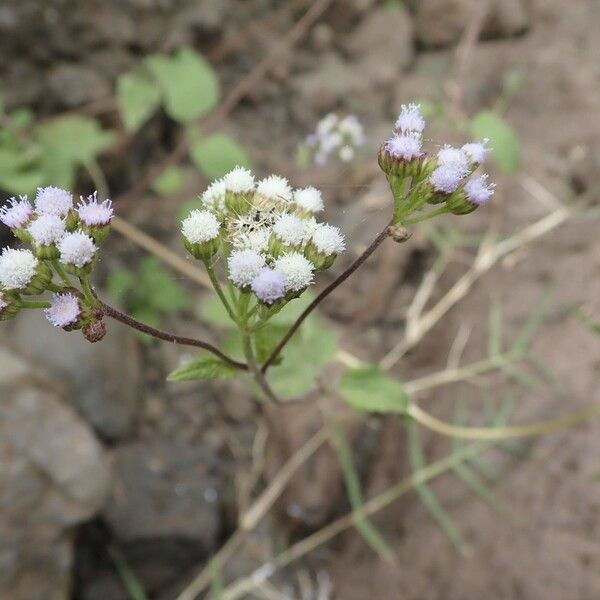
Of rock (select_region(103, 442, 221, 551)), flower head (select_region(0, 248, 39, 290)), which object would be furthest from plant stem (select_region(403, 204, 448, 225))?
rock (select_region(103, 442, 221, 551))

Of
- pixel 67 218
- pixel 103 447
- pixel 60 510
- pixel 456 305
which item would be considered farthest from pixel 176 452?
pixel 67 218

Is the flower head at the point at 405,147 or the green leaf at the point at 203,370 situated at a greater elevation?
the flower head at the point at 405,147

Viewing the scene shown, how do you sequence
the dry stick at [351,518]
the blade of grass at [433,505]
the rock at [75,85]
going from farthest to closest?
the rock at [75,85], the dry stick at [351,518], the blade of grass at [433,505]

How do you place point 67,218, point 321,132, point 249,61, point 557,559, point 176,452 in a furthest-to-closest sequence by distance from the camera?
1. point 249,61
2. point 176,452
3. point 321,132
4. point 557,559
5. point 67,218

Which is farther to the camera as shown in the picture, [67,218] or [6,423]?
[6,423]

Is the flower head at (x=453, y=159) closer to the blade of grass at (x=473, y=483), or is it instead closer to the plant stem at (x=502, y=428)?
the plant stem at (x=502, y=428)

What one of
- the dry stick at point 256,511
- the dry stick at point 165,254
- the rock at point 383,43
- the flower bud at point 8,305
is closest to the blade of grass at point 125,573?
the dry stick at point 256,511

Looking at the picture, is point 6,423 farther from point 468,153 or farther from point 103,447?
point 468,153

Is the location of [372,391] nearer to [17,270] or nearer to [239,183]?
[239,183]
